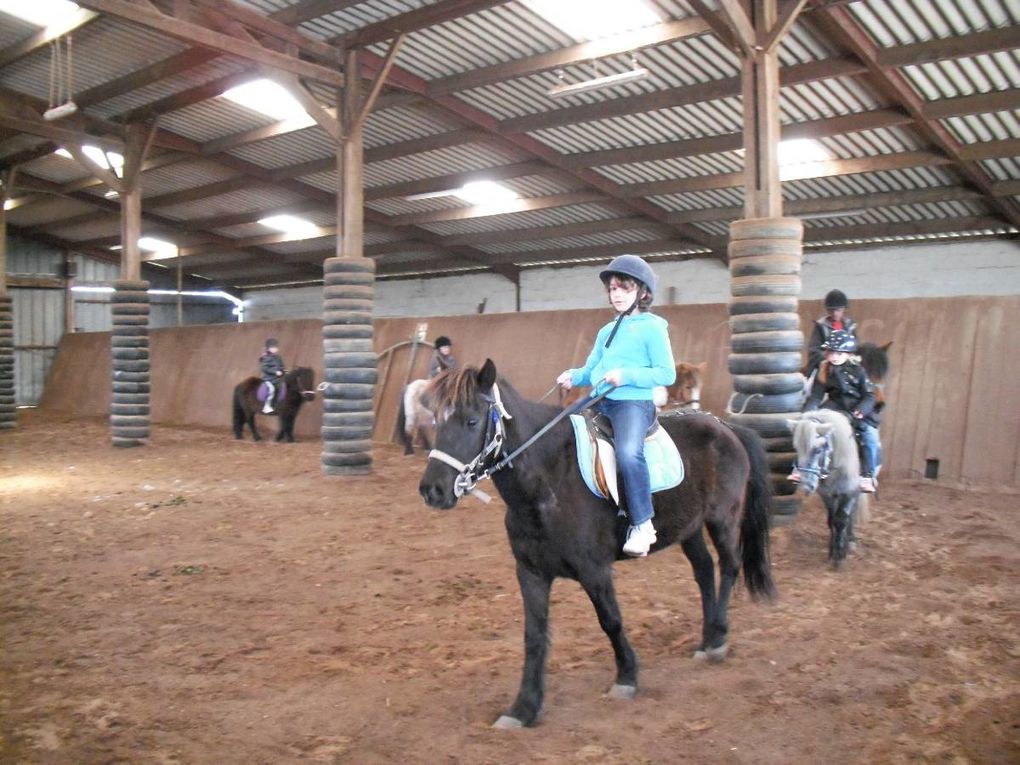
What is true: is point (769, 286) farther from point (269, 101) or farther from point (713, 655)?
point (269, 101)

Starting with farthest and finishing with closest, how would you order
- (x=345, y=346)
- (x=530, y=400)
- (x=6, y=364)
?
(x=6, y=364) < (x=345, y=346) < (x=530, y=400)

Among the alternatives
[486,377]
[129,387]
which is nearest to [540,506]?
[486,377]

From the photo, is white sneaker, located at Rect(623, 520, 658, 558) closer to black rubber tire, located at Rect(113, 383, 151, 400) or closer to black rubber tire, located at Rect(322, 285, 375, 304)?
black rubber tire, located at Rect(322, 285, 375, 304)

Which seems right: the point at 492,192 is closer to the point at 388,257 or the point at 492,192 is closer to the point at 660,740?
the point at 388,257

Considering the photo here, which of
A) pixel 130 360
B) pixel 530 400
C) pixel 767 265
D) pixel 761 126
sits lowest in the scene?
pixel 130 360

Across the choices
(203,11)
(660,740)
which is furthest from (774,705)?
(203,11)

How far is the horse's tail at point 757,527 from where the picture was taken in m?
4.82

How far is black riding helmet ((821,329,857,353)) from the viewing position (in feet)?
22.5

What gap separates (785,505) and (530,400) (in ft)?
13.5

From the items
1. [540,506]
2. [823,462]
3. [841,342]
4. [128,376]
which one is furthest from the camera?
[128,376]

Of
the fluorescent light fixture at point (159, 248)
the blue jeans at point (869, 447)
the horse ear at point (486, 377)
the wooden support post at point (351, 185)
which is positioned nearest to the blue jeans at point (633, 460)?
the horse ear at point (486, 377)

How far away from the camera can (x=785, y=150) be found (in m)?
13.9

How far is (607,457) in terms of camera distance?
3816 mm

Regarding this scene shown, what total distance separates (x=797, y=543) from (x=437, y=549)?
10.1 ft
